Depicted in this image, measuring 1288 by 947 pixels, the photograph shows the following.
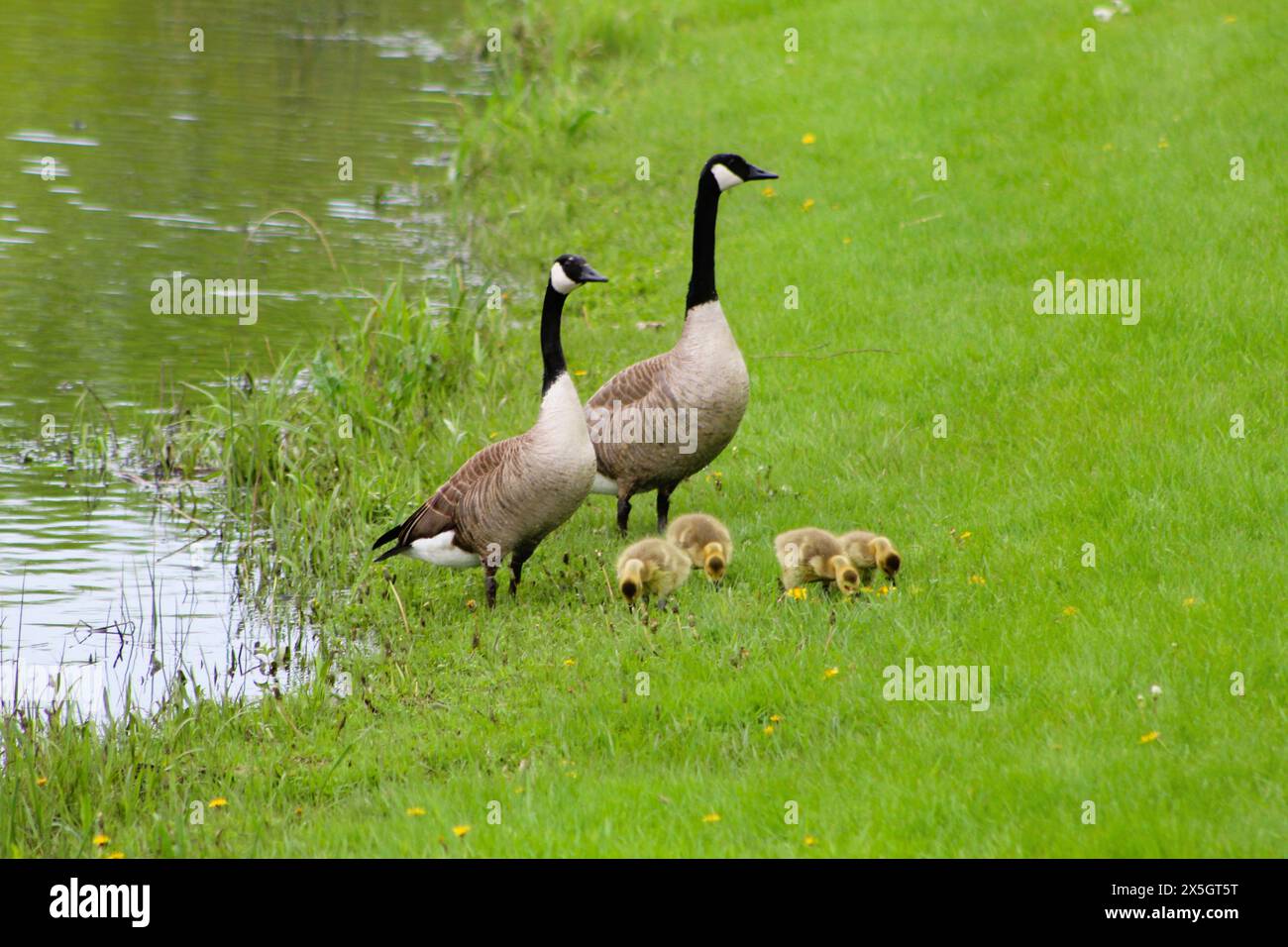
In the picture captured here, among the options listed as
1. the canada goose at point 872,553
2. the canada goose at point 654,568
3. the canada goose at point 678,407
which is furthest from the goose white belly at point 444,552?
the canada goose at point 872,553

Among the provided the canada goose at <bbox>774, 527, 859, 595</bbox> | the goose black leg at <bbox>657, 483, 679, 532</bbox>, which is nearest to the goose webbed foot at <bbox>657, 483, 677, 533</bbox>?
the goose black leg at <bbox>657, 483, 679, 532</bbox>

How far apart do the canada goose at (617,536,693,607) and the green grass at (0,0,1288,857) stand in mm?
227

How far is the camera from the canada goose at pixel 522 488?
27.4 feet

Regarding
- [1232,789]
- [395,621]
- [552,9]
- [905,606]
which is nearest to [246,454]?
[395,621]

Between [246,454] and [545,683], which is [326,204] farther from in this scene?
[545,683]

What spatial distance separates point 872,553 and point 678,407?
5.59 ft

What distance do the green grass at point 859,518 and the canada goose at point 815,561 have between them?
0.26m

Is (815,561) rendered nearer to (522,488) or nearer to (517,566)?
(522,488)

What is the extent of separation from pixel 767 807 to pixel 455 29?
24837 millimetres

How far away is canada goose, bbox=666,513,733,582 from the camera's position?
8.52m

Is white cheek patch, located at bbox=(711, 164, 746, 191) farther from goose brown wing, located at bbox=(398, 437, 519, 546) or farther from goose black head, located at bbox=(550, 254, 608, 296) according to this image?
goose brown wing, located at bbox=(398, 437, 519, 546)

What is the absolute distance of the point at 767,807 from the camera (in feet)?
19.9

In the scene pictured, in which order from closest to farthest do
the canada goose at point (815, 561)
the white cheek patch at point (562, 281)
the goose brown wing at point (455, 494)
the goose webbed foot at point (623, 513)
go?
the canada goose at point (815, 561)
the goose brown wing at point (455, 494)
the white cheek patch at point (562, 281)
the goose webbed foot at point (623, 513)

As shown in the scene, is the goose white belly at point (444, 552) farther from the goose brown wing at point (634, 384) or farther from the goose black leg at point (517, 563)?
the goose brown wing at point (634, 384)
